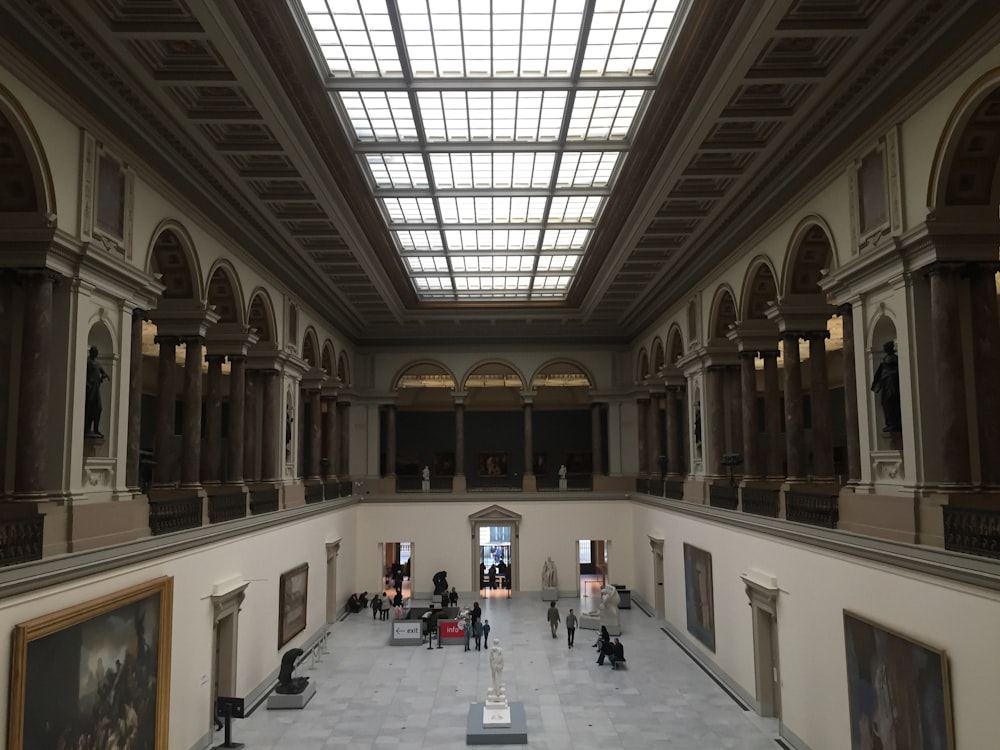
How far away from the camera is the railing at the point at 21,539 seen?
30.0 ft

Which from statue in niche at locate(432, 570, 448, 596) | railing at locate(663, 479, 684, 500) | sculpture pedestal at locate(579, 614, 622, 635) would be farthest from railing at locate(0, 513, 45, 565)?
statue in niche at locate(432, 570, 448, 596)

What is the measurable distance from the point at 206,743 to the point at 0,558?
7524 millimetres

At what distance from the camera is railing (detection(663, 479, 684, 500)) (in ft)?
80.9

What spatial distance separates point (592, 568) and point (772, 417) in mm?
20720

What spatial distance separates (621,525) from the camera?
3219 centimetres

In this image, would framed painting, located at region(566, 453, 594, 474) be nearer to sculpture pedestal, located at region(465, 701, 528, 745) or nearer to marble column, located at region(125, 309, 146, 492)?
sculpture pedestal, located at region(465, 701, 528, 745)

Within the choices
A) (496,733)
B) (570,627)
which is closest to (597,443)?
(570,627)

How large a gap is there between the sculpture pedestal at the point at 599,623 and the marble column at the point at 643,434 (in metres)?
7.44

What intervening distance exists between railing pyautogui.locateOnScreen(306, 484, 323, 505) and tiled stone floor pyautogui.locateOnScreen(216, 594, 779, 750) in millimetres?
4299

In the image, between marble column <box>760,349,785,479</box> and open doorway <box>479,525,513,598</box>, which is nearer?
marble column <box>760,349,785,479</box>

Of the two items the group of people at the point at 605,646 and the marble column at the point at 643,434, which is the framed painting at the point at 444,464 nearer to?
the marble column at the point at 643,434

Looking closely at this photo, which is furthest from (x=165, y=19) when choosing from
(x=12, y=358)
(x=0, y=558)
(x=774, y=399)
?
(x=774, y=399)

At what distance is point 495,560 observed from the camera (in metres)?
34.2

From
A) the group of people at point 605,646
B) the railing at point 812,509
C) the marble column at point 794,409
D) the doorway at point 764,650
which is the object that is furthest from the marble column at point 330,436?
the railing at point 812,509
